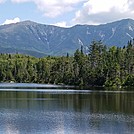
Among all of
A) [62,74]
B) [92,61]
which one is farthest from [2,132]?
[62,74]

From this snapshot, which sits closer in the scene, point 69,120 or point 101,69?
point 69,120

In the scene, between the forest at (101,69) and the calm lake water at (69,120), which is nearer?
the calm lake water at (69,120)

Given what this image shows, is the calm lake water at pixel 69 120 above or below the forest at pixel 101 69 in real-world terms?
below

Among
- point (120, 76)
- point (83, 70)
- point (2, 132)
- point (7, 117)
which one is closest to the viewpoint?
point (2, 132)

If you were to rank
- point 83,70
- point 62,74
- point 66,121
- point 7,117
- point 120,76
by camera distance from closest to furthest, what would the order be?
point 66,121
point 7,117
point 120,76
point 83,70
point 62,74

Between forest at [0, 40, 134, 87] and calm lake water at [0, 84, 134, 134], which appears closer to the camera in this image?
calm lake water at [0, 84, 134, 134]

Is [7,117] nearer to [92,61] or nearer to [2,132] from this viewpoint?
[2,132]

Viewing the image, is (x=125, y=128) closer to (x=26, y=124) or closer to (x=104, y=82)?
(x=26, y=124)

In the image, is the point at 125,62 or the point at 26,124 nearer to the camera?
the point at 26,124

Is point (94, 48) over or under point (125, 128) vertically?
over

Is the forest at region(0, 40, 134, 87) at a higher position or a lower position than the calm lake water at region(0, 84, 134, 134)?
higher

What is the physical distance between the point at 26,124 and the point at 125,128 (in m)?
12.7

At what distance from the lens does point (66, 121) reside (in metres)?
54.0

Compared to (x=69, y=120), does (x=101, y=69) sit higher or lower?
higher
